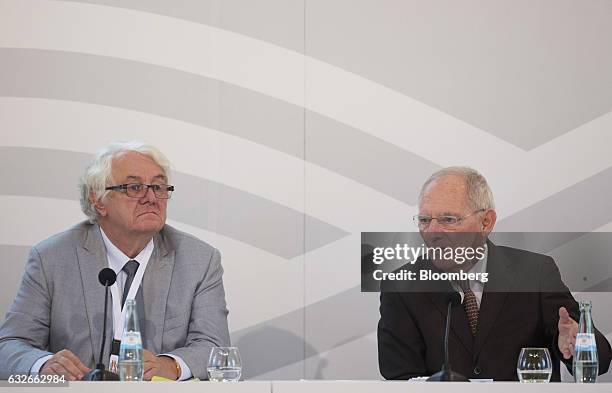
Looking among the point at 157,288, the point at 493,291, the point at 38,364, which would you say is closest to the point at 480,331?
the point at 493,291

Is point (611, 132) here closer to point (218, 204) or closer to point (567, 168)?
point (567, 168)

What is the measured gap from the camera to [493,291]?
373cm

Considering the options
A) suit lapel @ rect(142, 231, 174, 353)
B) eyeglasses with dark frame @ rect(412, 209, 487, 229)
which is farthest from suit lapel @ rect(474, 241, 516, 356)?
suit lapel @ rect(142, 231, 174, 353)

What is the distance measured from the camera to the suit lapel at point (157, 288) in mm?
3602

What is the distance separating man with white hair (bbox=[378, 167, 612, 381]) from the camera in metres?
3.54

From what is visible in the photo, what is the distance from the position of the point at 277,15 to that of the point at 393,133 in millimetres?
723

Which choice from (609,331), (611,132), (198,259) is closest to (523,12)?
(611,132)

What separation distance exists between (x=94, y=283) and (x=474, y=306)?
55.0 inches

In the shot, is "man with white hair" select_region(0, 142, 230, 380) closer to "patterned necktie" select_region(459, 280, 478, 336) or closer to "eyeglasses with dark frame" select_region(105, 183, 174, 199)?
"eyeglasses with dark frame" select_region(105, 183, 174, 199)

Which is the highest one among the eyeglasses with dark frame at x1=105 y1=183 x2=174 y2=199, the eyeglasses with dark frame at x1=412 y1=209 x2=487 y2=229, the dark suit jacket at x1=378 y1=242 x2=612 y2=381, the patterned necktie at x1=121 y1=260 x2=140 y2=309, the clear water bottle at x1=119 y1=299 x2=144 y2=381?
the eyeglasses with dark frame at x1=105 y1=183 x2=174 y2=199

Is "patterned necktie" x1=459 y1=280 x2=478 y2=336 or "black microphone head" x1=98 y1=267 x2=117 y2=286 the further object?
"patterned necktie" x1=459 y1=280 x2=478 y2=336

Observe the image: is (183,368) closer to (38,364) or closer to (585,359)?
(38,364)

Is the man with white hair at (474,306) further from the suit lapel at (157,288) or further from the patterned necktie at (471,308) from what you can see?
the suit lapel at (157,288)

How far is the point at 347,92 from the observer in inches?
168
